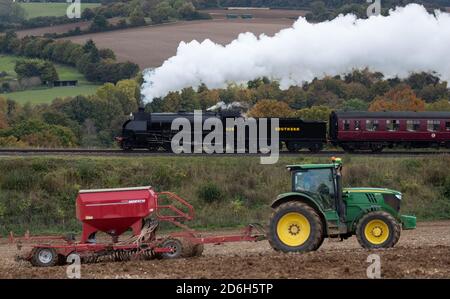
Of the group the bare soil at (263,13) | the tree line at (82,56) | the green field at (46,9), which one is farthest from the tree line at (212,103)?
the green field at (46,9)

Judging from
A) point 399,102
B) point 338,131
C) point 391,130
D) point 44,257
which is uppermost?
point 44,257

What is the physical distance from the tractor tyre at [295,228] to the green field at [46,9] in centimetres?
11640

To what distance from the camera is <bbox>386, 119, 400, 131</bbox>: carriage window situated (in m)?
49.5

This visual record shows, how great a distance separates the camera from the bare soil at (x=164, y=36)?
351 feet

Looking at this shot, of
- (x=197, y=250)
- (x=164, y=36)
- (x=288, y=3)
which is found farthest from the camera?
(x=288, y=3)

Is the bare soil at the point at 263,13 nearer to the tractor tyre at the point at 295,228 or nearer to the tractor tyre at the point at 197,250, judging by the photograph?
the tractor tyre at the point at 197,250

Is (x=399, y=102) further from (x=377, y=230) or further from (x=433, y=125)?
(x=377, y=230)

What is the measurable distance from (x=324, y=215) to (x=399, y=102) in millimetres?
58173

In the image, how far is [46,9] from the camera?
138625 millimetres

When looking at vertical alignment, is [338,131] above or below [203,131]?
below

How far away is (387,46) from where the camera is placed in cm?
7681

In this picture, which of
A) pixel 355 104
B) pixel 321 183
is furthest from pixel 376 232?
pixel 355 104

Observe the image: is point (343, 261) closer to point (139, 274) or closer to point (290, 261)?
point (290, 261)
